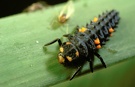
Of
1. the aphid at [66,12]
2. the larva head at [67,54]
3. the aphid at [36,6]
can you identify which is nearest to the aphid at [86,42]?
the larva head at [67,54]

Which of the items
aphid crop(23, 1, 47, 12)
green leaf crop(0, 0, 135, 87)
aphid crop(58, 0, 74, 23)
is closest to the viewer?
green leaf crop(0, 0, 135, 87)

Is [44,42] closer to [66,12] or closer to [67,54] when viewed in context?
[67,54]

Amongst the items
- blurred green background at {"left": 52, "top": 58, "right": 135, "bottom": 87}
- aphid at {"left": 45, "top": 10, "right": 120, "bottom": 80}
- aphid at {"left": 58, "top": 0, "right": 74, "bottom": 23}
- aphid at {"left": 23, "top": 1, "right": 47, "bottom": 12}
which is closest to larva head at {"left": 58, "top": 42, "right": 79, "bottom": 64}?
aphid at {"left": 45, "top": 10, "right": 120, "bottom": 80}

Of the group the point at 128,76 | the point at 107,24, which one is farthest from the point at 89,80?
the point at 107,24

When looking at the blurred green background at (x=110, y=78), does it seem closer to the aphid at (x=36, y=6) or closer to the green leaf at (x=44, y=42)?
the green leaf at (x=44, y=42)

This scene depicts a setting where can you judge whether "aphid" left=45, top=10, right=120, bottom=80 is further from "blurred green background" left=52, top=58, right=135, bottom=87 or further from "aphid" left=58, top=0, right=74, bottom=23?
"aphid" left=58, top=0, right=74, bottom=23

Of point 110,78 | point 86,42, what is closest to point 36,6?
point 86,42
